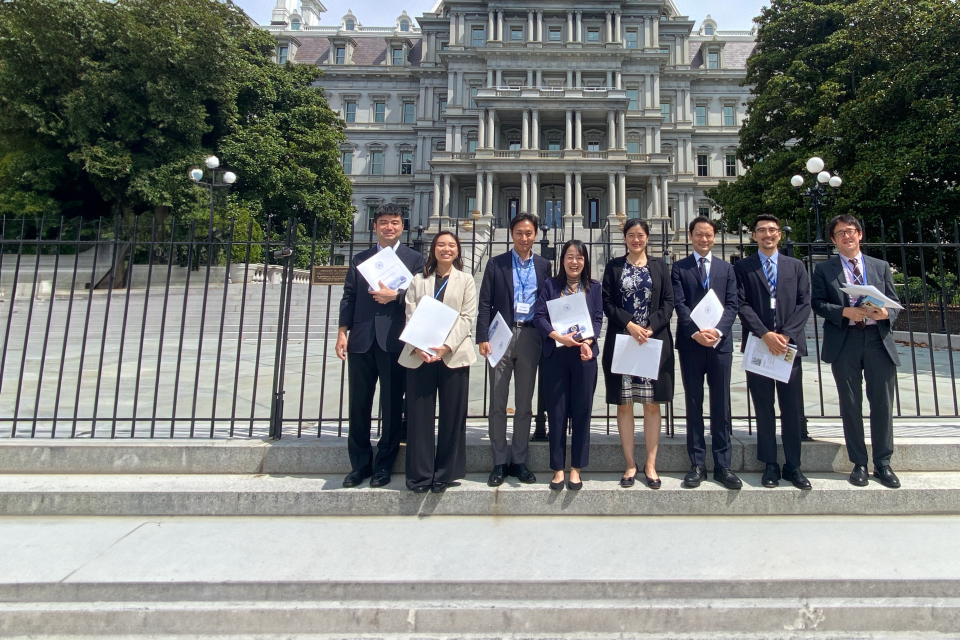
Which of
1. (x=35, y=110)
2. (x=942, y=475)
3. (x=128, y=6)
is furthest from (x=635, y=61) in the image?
(x=942, y=475)

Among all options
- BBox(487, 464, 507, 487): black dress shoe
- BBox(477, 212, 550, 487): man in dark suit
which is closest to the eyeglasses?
BBox(477, 212, 550, 487): man in dark suit

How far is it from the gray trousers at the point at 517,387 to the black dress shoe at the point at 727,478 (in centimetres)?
133

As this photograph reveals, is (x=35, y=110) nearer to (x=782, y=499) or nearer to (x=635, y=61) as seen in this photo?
(x=782, y=499)

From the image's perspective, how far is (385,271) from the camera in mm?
3898

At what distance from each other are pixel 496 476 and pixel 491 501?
0.55 ft

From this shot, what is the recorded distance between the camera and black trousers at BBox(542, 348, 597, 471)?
3779mm

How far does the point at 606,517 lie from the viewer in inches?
148

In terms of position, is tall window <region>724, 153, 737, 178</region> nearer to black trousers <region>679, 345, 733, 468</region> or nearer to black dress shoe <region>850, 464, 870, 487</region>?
black dress shoe <region>850, 464, 870, 487</region>

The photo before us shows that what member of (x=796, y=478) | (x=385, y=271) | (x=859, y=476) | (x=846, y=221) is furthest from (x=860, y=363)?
(x=385, y=271)

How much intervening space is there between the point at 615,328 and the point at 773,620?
6.27 feet

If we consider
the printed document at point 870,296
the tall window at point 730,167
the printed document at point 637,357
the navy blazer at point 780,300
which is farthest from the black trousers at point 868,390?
the tall window at point 730,167

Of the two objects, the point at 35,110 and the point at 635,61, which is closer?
the point at 35,110

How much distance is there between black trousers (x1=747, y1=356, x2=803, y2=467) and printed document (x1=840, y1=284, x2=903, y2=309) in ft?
1.81

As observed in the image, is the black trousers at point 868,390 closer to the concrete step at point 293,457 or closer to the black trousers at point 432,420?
the concrete step at point 293,457
